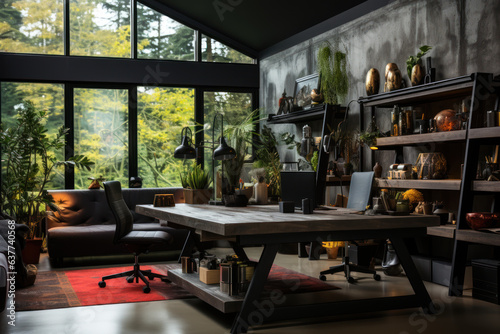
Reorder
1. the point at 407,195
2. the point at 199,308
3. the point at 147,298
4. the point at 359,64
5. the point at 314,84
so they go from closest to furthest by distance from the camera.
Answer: the point at 199,308 < the point at 147,298 < the point at 407,195 < the point at 359,64 < the point at 314,84

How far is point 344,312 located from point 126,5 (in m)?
6.92

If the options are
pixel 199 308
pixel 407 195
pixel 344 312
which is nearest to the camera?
pixel 344 312

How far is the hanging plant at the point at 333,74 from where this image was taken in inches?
291

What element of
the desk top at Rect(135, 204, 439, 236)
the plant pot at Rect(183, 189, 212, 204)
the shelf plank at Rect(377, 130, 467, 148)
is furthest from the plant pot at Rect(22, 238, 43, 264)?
the shelf plank at Rect(377, 130, 467, 148)

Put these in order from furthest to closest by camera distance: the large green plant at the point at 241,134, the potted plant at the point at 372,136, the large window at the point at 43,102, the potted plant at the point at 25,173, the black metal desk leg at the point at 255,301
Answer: the large green plant at the point at 241,134 < the large window at the point at 43,102 < the potted plant at the point at 25,173 < the potted plant at the point at 372,136 < the black metal desk leg at the point at 255,301

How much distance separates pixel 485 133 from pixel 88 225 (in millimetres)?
5016

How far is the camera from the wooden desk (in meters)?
3.84

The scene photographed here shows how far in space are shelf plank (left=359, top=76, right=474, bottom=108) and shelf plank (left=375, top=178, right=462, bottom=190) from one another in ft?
2.74

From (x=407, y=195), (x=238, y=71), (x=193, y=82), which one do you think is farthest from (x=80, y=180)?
(x=407, y=195)

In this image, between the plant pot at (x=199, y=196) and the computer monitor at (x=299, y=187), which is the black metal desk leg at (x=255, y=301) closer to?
the computer monitor at (x=299, y=187)

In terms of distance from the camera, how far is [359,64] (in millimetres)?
7184

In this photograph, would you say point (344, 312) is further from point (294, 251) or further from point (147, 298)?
point (294, 251)

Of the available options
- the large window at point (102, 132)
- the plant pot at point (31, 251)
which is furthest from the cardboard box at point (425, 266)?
the large window at point (102, 132)

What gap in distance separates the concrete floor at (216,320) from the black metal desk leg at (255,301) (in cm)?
10
